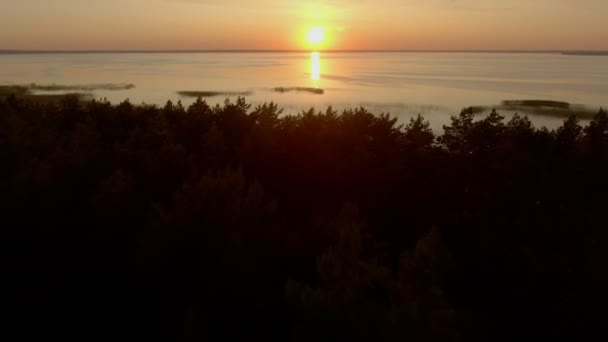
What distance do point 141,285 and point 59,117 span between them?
46.1 ft

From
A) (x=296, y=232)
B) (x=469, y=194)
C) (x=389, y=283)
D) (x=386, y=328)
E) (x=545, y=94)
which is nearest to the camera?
(x=386, y=328)

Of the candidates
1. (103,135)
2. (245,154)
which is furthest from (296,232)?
(103,135)

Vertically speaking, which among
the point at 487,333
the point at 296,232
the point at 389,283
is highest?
the point at 389,283

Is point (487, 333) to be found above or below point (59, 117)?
below

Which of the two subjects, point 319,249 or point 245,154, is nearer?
point 319,249

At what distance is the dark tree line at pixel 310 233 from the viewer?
26.0ft

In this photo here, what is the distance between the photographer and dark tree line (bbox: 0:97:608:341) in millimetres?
7922

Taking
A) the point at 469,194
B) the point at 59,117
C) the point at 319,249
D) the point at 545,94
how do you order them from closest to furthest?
the point at 319,249
the point at 469,194
the point at 59,117
the point at 545,94

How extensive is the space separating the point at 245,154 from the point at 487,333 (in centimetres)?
990

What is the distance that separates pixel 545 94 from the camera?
5725 cm

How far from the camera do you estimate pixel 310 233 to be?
11.8m

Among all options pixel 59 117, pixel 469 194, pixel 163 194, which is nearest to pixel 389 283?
pixel 163 194

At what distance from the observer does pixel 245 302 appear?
923 cm

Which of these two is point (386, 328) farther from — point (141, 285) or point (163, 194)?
point (163, 194)
